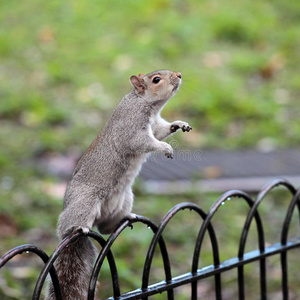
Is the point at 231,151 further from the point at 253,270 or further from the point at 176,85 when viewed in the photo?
the point at 176,85

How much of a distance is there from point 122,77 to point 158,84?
2210mm

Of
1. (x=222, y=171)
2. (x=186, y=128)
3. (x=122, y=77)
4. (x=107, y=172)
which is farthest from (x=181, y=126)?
(x=122, y=77)

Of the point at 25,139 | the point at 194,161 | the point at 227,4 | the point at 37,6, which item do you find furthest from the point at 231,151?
the point at 37,6

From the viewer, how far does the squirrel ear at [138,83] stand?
3.30ft

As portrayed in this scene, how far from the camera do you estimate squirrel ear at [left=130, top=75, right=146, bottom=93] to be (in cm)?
100

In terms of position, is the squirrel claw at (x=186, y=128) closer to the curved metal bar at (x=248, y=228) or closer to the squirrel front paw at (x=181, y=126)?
the squirrel front paw at (x=181, y=126)

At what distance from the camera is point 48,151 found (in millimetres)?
2770

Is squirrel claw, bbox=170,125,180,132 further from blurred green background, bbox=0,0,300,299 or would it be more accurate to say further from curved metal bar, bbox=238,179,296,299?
blurred green background, bbox=0,0,300,299

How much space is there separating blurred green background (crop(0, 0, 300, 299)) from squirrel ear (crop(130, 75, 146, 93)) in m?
1.04

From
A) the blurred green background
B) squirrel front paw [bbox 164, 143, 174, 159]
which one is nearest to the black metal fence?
squirrel front paw [bbox 164, 143, 174, 159]

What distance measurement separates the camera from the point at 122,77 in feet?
10.5

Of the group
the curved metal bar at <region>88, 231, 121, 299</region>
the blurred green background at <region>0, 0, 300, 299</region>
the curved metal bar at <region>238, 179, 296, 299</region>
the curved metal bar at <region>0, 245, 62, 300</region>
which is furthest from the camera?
the blurred green background at <region>0, 0, 300, 299</region>

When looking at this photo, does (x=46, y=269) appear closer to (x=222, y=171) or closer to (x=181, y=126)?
(x=181, y=126)

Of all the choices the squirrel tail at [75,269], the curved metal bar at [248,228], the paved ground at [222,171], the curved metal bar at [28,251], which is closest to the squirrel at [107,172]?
the squirrel tail at [75,269]
